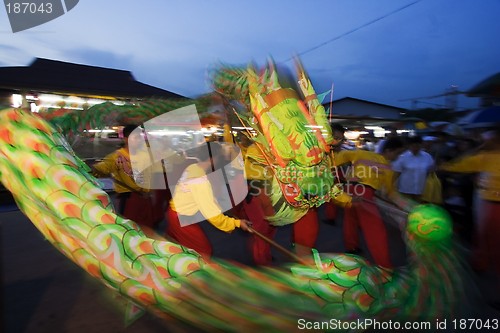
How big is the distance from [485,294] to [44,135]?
12.0 feet

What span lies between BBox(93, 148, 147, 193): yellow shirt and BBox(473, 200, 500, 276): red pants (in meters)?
3.43

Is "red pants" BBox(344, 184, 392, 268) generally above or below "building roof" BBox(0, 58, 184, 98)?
below

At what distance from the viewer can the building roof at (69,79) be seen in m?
7.42

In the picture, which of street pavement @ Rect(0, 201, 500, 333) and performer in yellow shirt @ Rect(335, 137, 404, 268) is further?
performer in yellow shirt @ Rect(335, 137, 404, 268)

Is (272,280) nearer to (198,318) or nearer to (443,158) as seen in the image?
(198,318)

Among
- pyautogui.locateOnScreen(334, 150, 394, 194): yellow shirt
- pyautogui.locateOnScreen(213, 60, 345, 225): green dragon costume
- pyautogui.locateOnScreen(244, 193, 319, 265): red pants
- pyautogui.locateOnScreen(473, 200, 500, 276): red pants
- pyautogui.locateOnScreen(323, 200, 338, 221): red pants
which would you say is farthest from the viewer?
pyautogui.locateOnScreen(323, 200, 338, 221): red pants

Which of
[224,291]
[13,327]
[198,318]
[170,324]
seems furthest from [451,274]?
[13,327]

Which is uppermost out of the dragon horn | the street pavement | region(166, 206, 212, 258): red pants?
the dragon horn

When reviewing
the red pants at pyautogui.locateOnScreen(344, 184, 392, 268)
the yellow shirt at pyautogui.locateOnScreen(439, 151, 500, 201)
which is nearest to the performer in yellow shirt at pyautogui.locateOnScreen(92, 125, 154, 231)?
the red pants at pyautogui.locateOnScreen(344, 184, 392, 268)

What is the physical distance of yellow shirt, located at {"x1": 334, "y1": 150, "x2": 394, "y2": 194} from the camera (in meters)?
3.63

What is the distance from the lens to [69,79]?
8.95 m

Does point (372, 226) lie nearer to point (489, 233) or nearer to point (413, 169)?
point (489, 233)

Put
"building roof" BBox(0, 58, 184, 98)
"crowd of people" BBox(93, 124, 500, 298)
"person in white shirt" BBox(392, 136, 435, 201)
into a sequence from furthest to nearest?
1. "building roof" BBox(0, 58, 184, 98)
2. "person in white shirt" BBox(392, 136, 435, 201)
3. "crowd of people" BBox(93, 124, 500, 298)

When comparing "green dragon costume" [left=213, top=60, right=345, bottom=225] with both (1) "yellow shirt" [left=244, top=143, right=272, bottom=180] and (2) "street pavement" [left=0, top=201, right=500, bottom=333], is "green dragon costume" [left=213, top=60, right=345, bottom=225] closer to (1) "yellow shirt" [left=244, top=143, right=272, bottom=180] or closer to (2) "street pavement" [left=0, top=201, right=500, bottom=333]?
(1) "yellow shirt" [left=244, top=143, right=272, bottom=180]
